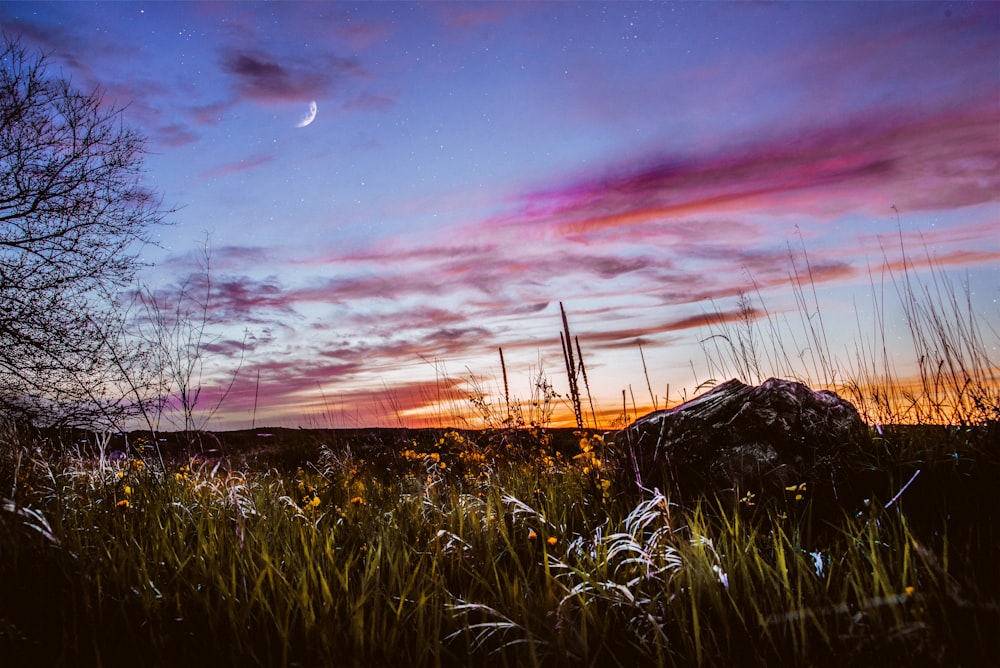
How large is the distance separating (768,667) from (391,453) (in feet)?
20.6

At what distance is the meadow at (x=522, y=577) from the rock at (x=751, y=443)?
118mm

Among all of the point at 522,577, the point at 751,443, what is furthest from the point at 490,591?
the point at 751,443

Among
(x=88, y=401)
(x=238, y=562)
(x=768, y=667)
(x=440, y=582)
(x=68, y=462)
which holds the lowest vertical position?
(x=768, y=667)

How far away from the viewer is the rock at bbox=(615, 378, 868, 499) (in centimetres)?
392

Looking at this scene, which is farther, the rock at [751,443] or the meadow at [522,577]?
the rock at [751,443]

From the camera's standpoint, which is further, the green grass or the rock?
the rock

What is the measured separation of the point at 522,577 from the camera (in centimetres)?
293

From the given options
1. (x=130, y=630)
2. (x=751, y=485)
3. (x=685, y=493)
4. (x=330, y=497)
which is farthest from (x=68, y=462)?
(x=751, y=485)

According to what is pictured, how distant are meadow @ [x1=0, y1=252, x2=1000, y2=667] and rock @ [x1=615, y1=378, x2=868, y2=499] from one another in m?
0.12

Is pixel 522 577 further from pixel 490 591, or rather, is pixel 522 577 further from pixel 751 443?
pixel 751 443

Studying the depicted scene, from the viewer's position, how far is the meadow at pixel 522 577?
2.17 metres

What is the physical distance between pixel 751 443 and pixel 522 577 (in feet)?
6.50

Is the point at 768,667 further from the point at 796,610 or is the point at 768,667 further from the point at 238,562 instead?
the point at 238,562

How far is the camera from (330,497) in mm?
4629
